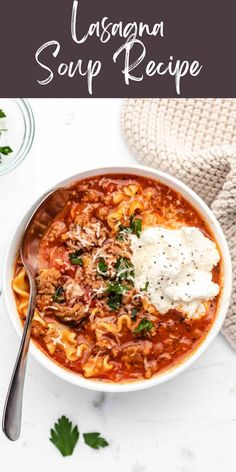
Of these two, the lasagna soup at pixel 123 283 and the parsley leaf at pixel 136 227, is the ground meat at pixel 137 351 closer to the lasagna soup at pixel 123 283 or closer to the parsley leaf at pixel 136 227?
the lasagna soup at pixel 123 283

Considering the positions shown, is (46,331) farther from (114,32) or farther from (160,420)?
(114,32)

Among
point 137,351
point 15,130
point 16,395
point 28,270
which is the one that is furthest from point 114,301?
point 15,130

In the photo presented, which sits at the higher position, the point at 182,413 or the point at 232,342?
the point at 232,342

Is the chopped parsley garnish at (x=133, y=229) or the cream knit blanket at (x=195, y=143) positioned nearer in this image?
the chopped parsley garnish at (x=133, y=229)

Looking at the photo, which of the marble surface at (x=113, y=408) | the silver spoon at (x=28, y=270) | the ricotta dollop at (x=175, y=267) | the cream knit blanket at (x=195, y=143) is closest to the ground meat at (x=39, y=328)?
the silver spoon at (x=28, y=270)

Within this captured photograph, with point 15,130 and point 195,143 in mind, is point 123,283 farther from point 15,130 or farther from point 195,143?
point 15,130

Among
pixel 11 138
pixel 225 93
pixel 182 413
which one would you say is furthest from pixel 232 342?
pixel 11 138
